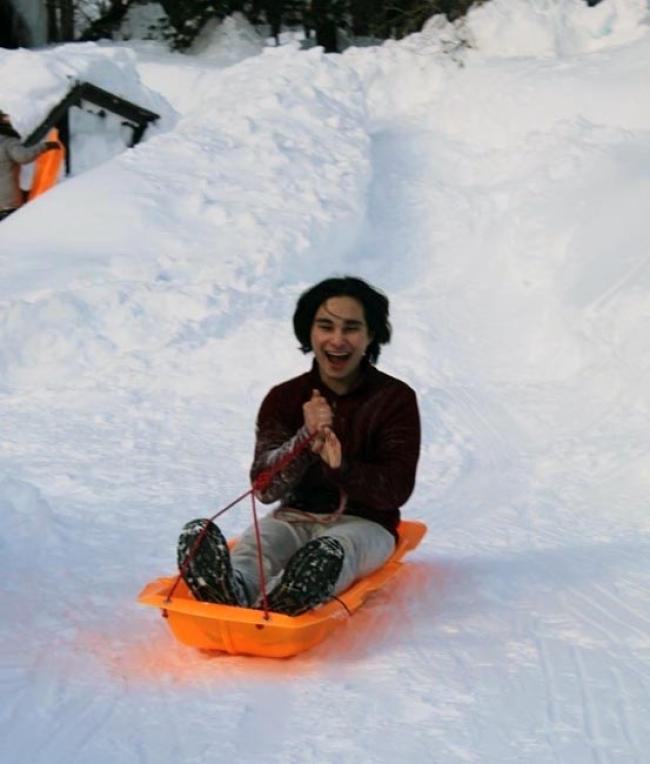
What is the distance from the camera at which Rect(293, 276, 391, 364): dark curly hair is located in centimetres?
500

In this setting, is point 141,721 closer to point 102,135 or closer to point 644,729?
point 644,729

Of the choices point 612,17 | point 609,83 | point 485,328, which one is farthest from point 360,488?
point 612,17

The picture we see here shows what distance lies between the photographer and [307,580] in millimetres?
4422

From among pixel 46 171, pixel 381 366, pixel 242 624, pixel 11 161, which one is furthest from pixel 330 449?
pixel 46 171

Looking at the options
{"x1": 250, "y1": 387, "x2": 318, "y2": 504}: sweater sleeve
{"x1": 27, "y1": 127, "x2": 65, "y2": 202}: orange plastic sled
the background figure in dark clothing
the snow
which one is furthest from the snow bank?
{"x1": 250, "y1": 387, "x2": 318, "y2": 504}: sweater sleeve

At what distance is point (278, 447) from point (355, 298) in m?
0.58

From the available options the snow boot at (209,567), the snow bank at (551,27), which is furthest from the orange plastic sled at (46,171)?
the snow boot at (209,567)

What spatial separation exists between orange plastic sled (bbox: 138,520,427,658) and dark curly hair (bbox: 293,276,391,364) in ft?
3.04

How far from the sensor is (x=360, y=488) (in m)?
4.78

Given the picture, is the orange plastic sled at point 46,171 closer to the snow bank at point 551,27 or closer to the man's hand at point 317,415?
the snow bank at point 551,27

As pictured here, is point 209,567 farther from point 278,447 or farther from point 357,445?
point 357,445

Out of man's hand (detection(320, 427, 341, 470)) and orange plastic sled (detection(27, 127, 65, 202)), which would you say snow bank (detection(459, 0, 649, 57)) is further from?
man's hand (detection(320, 427, 341, 470))

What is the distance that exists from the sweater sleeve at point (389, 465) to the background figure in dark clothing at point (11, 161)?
26.1 ft

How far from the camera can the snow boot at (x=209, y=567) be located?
441cm
